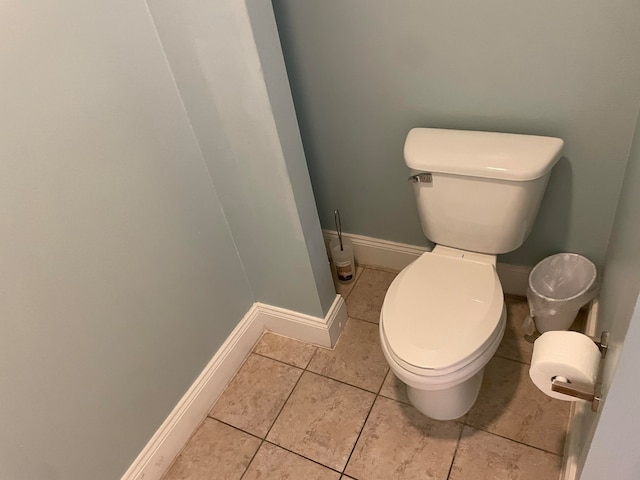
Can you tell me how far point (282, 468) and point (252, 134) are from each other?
104 cm

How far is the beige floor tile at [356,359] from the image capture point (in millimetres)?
1705

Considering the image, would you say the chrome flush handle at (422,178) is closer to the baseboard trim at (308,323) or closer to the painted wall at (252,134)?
the painted wall at (252,134)

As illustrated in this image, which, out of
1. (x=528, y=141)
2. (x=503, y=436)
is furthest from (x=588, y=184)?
(x=503, y=436)

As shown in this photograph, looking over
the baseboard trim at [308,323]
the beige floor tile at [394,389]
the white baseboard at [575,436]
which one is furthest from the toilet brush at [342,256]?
the white baseboard at [575,436]

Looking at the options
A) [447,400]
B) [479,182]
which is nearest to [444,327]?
[447,400]

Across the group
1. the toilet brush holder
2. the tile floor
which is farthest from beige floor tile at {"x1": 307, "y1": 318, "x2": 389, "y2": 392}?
the toilet brush holder

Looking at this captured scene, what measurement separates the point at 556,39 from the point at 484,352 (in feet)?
2.81

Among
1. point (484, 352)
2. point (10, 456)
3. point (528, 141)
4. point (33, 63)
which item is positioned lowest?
point (484, 352)

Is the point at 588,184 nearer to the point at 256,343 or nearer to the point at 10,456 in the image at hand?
the point at 256,343

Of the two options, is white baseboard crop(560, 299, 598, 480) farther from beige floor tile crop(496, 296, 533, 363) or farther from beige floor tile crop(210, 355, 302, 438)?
beige floor tile crop(210, 355, 302, 438)

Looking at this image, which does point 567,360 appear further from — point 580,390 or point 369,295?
point 369,295

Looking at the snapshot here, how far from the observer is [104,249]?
4.04 ft

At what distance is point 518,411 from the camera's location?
1.51 metres

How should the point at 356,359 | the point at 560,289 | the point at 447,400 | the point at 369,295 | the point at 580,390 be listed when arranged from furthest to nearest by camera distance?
the point at 369,295, the point at 356,359, the point at 560,289, the point at 447,400, the point at 580,390
